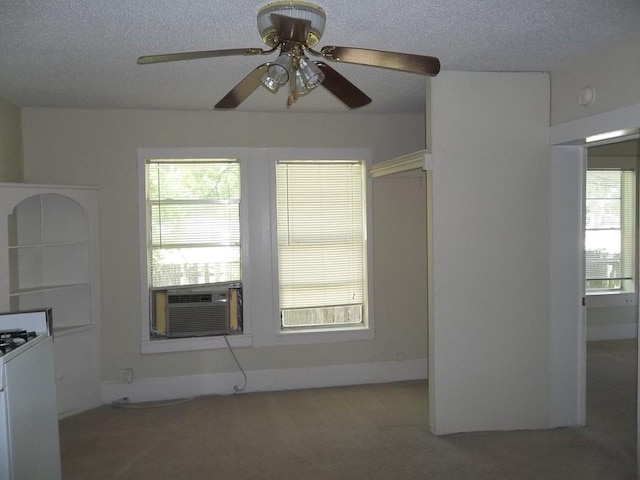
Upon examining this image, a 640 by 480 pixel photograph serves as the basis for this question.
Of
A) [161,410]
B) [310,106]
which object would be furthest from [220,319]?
[310,106]

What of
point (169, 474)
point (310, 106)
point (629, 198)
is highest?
point (310, 106)

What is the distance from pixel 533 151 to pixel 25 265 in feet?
13.7

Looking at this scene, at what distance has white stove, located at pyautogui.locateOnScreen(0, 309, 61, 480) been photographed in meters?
2.18

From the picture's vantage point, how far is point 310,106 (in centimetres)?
463

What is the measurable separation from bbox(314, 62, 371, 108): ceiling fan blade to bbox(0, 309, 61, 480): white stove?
6.01 ft

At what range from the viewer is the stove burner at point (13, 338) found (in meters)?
2.35

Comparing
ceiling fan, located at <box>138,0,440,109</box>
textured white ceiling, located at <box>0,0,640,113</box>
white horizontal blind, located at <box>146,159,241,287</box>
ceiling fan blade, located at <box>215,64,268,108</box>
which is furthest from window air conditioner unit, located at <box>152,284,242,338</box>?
ceiling fan, located at <box>138,0,440,109</box>

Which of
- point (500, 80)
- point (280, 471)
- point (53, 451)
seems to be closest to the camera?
point (53, 451)

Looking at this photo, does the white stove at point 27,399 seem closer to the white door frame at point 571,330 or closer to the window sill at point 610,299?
the white door frame at point 571,330

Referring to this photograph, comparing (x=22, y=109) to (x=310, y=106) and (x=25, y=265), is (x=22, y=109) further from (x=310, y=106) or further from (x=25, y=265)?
(x=310, y=106)

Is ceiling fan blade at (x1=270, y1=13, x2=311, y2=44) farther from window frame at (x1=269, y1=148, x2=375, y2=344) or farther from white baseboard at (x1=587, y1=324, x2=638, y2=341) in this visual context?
white baseboard at (x1=587, y1=324, x2=638, y2=341)

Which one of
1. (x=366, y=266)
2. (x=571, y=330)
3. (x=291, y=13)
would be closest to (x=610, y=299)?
(x=571, y=330)

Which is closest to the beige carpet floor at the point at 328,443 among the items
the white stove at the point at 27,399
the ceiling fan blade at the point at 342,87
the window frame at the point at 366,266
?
the window frame at the point at 366,266

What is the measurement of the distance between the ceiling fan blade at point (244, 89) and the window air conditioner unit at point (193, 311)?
245cm
